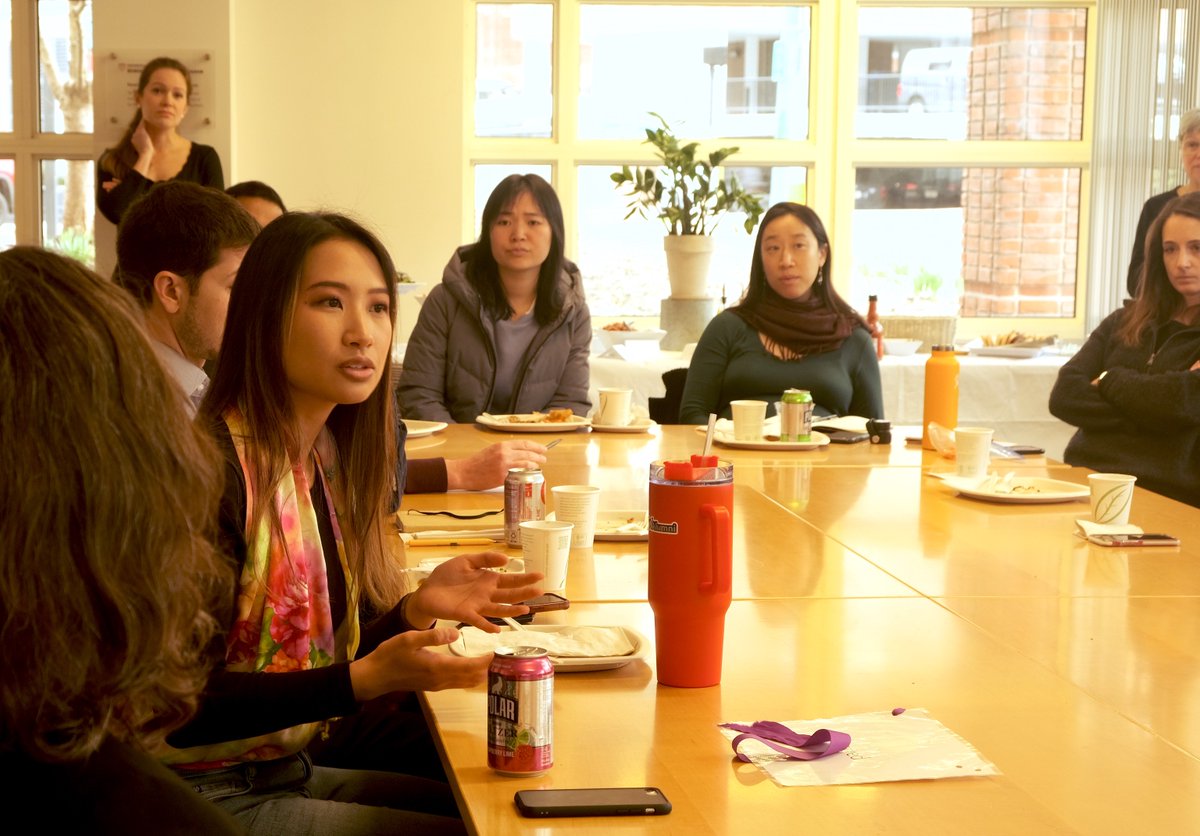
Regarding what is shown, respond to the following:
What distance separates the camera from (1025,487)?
2.45 m

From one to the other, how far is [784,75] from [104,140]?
2821 mm

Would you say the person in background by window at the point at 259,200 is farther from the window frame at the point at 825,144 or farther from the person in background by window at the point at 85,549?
the person in background by window at the point at 85,549

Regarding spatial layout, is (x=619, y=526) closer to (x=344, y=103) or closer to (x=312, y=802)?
(x=312, y=802)

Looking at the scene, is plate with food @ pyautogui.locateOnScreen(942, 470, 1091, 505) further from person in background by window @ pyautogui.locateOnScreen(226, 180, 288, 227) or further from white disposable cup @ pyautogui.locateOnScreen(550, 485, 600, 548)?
person in background by window @ pyautogui.locateOnScreen(226, 180, 288, 227)

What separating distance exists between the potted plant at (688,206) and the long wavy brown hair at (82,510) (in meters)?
4.27

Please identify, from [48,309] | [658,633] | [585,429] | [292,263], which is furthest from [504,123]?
[48,309]

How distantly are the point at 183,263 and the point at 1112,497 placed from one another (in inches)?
61.6

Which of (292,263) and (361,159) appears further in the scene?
(361,159)

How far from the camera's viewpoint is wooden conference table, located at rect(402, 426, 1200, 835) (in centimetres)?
105

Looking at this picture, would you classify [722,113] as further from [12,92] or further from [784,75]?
[12,92]

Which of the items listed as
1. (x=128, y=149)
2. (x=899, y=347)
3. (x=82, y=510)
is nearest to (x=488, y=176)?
(x=128, y=149)

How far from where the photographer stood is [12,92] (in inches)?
227

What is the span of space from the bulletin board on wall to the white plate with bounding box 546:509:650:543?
12.0 ft

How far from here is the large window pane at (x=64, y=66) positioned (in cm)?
579
